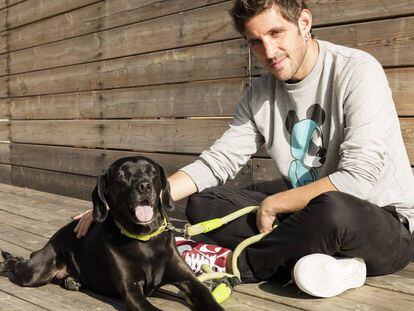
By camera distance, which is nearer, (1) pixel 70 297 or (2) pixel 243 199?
(1) pixel 70 297

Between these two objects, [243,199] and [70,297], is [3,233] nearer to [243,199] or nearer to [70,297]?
[70,297]

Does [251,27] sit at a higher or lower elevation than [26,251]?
higher

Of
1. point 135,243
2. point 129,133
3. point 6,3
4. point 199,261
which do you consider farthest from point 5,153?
point 135,243

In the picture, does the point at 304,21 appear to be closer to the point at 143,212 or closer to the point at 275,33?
the point at 275,33

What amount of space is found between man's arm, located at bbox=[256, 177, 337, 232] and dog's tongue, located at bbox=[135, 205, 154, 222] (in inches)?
23.1

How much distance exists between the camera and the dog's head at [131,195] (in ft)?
8.88

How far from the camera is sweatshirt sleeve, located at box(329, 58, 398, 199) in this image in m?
2.72

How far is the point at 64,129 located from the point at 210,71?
2.34 metres

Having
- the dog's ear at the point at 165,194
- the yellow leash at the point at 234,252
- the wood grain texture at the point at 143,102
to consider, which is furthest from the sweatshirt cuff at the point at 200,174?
the wood grain texture at the point at 143,102

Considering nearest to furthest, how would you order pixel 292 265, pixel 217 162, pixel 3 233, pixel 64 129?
1. pixel 292 265
2. pixel 217 162
3. pixel 3 233
4. pixel 64 129

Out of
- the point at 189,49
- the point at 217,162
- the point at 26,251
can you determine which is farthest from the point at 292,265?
the point at 189,49

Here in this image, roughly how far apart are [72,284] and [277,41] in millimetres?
1652

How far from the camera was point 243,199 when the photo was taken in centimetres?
339

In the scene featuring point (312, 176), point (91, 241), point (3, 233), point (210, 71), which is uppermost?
point (210, 71)
